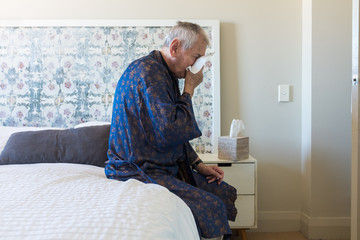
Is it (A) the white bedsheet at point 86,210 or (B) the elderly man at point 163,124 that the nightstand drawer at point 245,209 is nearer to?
(B) the elderly man at point 163,124

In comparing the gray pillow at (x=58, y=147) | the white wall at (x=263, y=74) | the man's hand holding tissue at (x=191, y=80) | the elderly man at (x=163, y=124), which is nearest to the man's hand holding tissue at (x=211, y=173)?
the elderly man at (x=163, y=124)

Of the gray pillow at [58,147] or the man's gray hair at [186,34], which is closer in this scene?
the man's gray hair at [186,34]

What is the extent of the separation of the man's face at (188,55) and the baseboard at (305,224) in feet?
4.74

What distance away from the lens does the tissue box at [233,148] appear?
6.50 feet

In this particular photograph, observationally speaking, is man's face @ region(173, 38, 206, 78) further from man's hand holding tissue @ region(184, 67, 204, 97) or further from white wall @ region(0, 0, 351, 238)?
white wall @ region(0, 0, 351, 238)

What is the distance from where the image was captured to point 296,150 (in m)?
2.36

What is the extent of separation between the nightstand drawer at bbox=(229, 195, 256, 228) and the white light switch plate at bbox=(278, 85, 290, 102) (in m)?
0.75

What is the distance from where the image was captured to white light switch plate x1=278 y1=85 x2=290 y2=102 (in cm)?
231

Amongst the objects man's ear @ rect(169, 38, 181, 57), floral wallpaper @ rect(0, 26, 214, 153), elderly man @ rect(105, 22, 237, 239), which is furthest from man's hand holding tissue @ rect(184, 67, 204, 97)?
floral wallpaper @ rect(0, 26, 214, 153)

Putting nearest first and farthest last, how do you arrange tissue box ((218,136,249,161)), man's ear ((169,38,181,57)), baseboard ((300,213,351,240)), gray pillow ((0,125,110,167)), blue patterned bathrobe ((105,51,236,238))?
blue patterned bathrobe ((105,51,236,238)), man's ear ((169,38,181,57)), gray pillow ((0,125,110,167)), tissue box ((218,136,249,161)), baseboard ((300,213,351,240))

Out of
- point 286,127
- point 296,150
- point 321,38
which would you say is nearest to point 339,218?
point 296,150

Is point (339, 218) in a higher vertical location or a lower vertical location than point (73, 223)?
lower

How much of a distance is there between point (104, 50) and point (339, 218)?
199 cm

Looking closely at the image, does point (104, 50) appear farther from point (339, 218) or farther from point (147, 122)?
point (339, 218)
